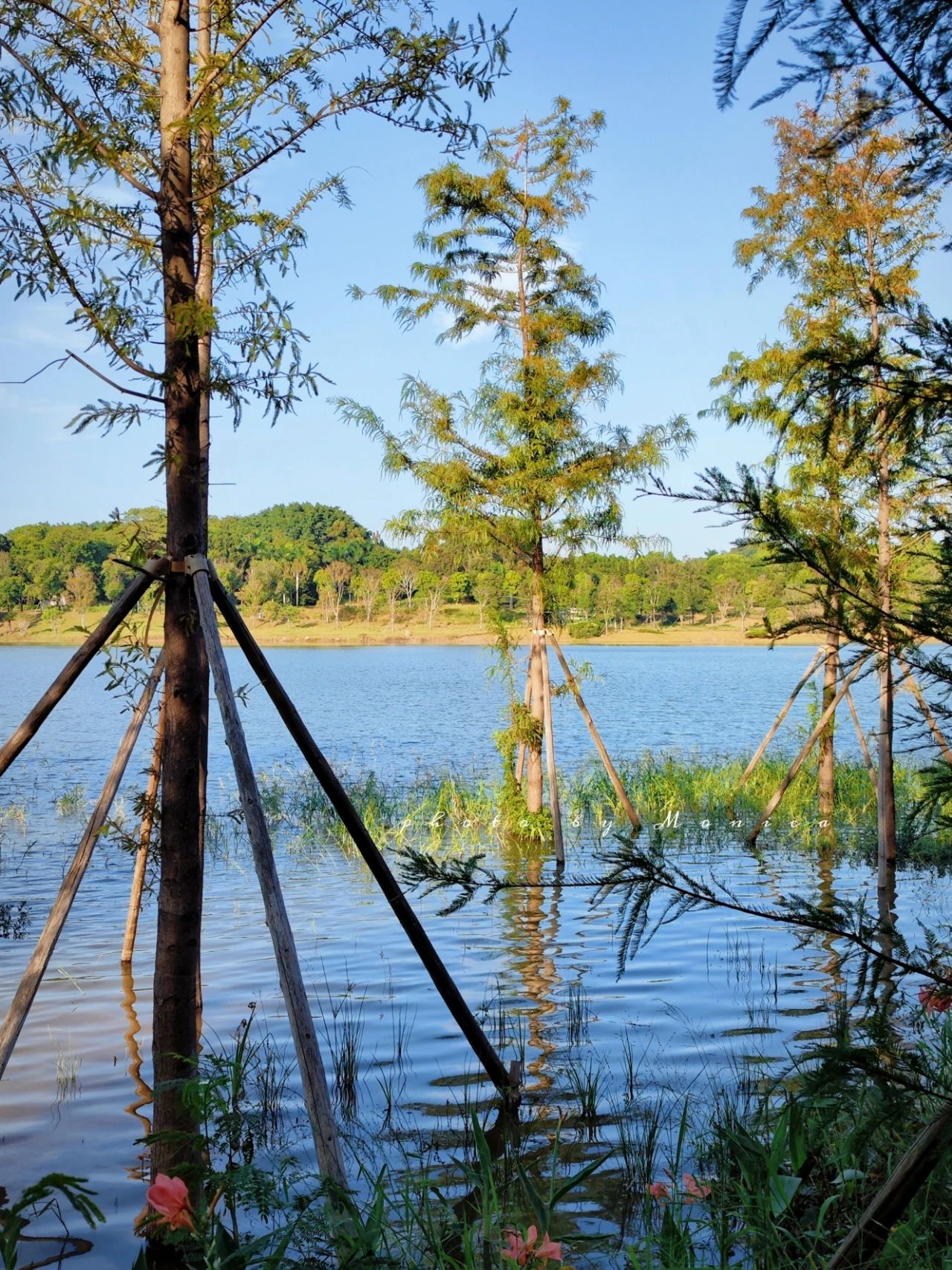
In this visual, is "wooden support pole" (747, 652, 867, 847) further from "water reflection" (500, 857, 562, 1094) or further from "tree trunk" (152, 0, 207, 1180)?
"tree trunk" (152, 0, 207, 1180)

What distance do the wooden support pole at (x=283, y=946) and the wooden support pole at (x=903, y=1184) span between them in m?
1.42

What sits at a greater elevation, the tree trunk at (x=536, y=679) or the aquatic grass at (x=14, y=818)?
the tree trunk at (x=536, y=679)

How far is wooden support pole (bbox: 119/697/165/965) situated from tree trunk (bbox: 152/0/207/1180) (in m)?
0.26

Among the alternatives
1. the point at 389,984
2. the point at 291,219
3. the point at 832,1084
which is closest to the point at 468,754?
the point at 389,984

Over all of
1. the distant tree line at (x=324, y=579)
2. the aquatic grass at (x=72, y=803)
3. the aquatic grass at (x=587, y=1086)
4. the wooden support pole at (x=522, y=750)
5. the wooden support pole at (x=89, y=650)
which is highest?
the distant tree line at (x=324, y=579)

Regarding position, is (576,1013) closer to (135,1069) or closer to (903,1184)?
(135,1069)

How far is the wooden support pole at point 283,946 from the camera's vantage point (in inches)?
125

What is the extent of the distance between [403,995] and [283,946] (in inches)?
157

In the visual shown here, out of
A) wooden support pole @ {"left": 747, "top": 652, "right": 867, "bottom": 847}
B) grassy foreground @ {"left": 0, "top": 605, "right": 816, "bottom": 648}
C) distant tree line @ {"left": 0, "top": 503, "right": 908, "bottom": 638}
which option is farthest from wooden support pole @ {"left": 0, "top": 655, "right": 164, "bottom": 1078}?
grassy foreground @ {"left": 0, "top": 605, "right": 816, "bottom": 648}

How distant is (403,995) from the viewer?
23.3ft

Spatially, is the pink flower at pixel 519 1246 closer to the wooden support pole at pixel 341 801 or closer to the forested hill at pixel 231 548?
the wooden support pole at pixel 341 801

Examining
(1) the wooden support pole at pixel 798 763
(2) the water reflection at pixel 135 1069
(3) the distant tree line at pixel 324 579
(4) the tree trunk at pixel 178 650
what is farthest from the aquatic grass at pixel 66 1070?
(3) the distant tree line at pixel 324 579

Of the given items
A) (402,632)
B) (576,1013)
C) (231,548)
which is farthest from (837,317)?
(231,548)

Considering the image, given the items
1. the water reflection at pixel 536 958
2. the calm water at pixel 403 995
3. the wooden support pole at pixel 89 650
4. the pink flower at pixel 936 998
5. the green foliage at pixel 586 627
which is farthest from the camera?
the green foliage at pixel 586 627
